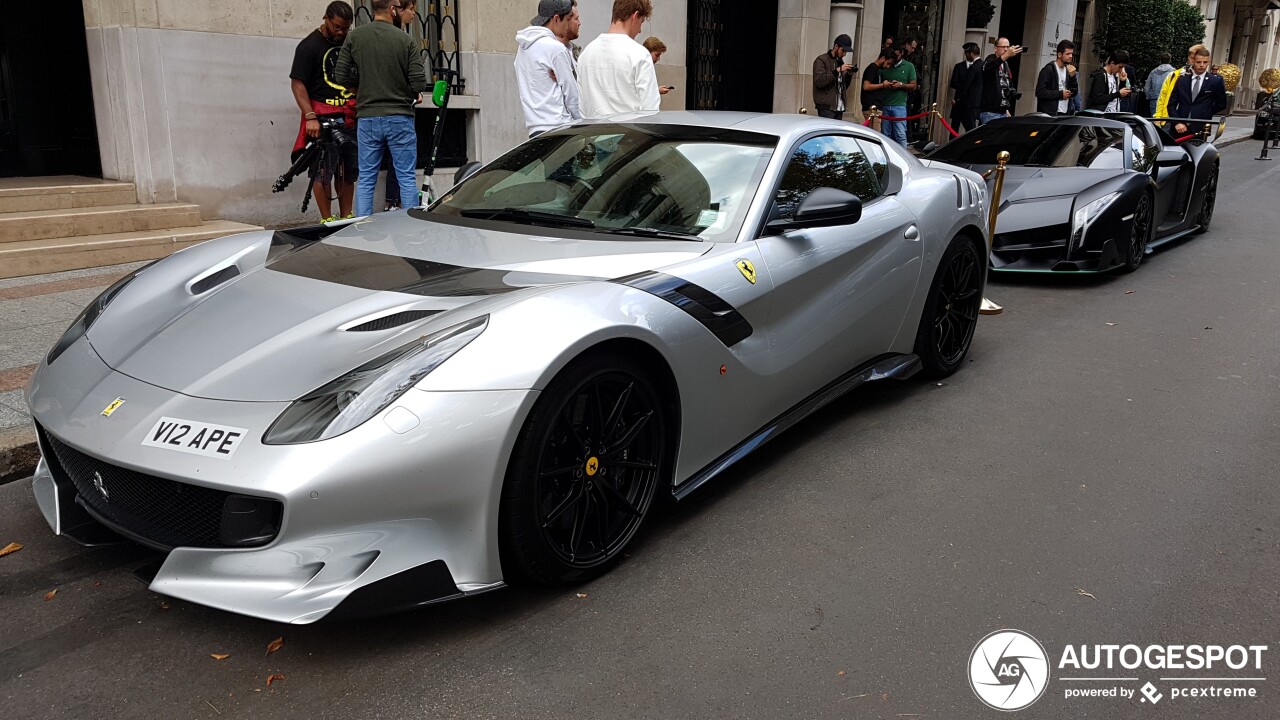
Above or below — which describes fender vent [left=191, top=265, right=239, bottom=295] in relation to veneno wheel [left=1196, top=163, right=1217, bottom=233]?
above

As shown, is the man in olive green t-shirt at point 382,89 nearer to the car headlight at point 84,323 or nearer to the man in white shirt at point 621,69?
the man in white shirt at point 621,69

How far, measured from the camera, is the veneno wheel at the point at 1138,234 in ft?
28.0

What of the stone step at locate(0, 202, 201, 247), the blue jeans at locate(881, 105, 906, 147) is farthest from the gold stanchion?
the blue jeans at locate(881, 105, 906, 147)

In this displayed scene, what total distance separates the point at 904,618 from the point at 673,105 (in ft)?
38.3

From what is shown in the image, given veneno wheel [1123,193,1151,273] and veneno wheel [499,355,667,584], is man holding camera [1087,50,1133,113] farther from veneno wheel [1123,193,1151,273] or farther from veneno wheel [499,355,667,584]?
veneno wheel [499,355,667,584]

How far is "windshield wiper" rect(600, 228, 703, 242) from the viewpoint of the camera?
3.86 m

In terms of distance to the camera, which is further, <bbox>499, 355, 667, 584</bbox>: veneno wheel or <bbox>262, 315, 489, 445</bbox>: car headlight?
<bbox>499, 355, 667, 584</bbox>: veneno wheel

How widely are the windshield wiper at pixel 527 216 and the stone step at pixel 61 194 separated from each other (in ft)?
17.4

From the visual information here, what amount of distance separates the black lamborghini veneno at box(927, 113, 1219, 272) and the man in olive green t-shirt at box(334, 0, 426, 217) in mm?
4744

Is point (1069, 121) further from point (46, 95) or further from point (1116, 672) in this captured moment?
point (46, 95)

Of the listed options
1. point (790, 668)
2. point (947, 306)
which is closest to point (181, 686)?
point (790, 668)

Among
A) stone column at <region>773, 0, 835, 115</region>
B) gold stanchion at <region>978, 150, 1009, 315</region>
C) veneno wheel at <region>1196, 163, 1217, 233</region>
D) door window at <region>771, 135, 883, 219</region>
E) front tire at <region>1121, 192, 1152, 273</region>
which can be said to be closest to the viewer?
door window at <region>771, 135, 883, 219</region>

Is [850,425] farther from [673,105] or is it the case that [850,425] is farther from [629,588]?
[673,105]

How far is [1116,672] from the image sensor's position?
2.80 meters
